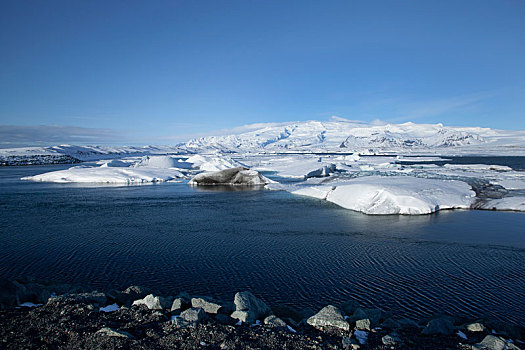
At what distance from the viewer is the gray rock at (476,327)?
3635mm

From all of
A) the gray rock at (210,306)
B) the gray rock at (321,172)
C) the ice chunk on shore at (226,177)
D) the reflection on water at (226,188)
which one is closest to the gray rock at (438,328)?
the gray rock at (210,306)

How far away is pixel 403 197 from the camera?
1055 cm

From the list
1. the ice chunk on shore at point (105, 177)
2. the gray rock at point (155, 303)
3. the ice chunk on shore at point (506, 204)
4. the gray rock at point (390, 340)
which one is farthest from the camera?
the ice chunk on shore at point (105, 177)

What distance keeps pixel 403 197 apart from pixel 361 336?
7.95 metres

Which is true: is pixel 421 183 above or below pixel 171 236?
above

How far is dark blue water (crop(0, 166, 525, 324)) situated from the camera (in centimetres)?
494

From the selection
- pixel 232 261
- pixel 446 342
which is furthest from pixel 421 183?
pixel 446 342

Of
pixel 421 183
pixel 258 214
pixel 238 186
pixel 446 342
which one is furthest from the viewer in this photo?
pixel 238 186

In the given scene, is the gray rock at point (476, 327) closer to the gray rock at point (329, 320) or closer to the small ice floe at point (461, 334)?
the small ice floe at point (461, 334)

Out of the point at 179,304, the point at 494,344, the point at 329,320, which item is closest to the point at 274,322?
the point at 329,320

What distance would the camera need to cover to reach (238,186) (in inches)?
752

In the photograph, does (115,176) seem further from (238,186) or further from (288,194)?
(288,194)

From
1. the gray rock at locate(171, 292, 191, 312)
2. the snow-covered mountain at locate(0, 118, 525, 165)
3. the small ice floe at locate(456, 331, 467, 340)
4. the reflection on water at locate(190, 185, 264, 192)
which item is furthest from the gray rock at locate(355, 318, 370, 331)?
the snow-covered mountain at locate(0, 118, 525, 165)

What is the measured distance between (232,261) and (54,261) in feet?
11.0
